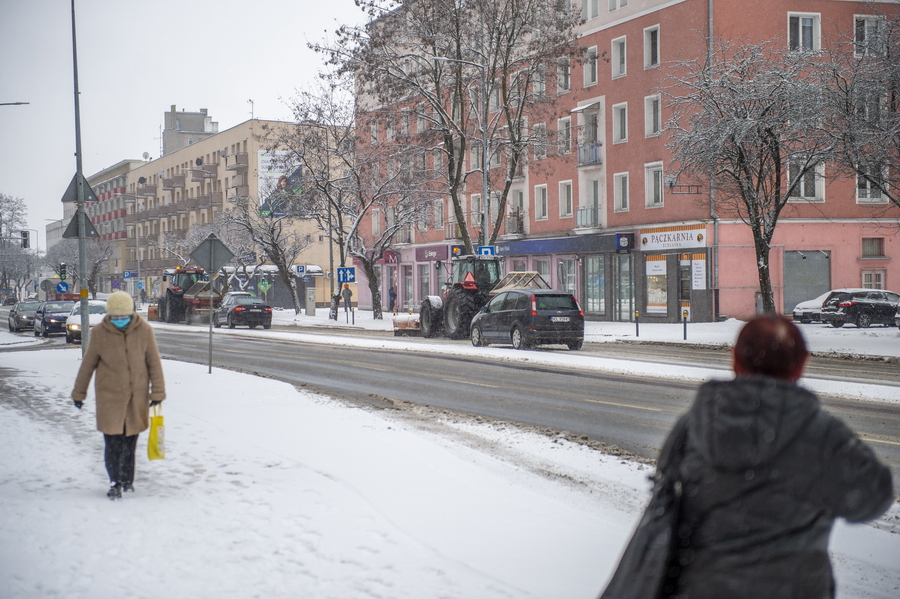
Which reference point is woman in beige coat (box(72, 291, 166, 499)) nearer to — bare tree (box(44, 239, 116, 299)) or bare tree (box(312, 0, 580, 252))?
bare tree (box(312, 0, 580, 252))

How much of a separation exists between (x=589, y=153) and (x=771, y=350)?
41271 mm


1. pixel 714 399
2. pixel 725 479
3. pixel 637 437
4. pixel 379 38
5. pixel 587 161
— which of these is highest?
pixel 379 38

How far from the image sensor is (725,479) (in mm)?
2783

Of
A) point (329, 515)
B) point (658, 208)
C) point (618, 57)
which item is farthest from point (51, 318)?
point (329, 515)

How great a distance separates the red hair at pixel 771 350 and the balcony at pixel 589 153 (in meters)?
40.5

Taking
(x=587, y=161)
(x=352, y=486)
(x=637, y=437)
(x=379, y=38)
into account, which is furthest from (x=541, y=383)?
(x=587, y=161)

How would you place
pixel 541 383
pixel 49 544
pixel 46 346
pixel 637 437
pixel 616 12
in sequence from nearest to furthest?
pixel 49 544, pixel 637 437, pixel 541 383, pixel 46 346, pixel 616 12

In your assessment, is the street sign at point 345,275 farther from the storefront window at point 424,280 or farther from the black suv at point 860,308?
the black suv at point 860,308

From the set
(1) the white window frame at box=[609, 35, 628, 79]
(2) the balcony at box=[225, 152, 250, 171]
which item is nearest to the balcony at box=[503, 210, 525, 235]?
(1) the white window frame at box=[609, 35, 628, 79]

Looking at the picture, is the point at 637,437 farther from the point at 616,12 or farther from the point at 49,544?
the point at 616,12

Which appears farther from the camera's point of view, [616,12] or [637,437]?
[616,12]

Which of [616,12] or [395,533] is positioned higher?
[616,12]

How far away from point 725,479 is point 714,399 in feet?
0.78

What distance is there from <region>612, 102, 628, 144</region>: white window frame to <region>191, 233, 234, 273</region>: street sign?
2804 centimetres
